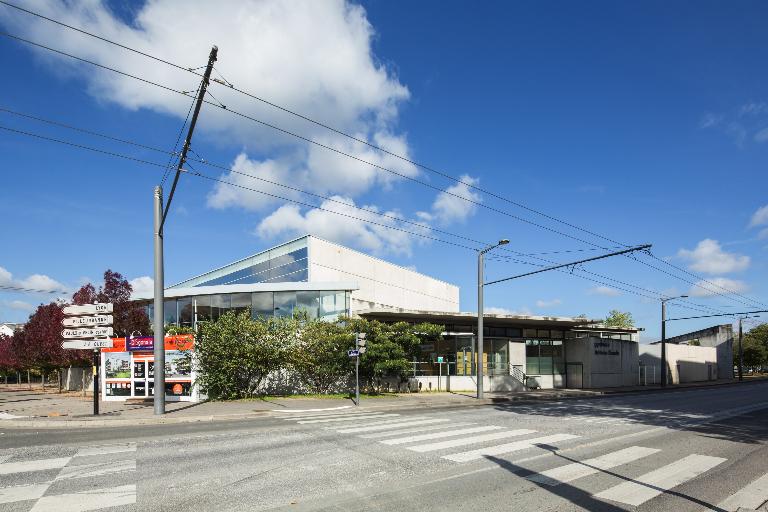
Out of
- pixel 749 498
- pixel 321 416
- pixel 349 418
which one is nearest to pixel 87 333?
pixel 321 416

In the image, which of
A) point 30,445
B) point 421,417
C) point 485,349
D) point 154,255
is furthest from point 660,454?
point 485,349

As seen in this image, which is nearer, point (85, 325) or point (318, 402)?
point (85, 325)

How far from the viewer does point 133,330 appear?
29766mm

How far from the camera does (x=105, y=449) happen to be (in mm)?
10969

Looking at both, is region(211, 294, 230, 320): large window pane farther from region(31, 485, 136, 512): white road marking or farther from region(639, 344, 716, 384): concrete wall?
region(639, 344, 716, 384): concrete wall

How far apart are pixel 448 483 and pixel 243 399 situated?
17.4 metres

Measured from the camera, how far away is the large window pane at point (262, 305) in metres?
27.9

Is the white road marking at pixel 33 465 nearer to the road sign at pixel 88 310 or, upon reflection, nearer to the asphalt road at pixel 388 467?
the asphalt road at pixel 388 467

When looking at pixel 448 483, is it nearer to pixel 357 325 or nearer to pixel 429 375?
pixel 357 325

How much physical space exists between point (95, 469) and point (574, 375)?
35.3 m

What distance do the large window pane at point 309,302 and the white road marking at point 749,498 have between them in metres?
21.8

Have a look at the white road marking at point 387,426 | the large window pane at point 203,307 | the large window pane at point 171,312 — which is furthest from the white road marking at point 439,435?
the large window pane at point 171,312

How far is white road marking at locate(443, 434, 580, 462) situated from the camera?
10.1m

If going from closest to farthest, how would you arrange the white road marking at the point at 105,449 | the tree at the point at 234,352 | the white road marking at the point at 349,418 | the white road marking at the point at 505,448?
the white road marking at the point at 505,448
the white road marking at the point at 105,449
the white road marking at the point at 349,418
the tree at the point at 234,352
